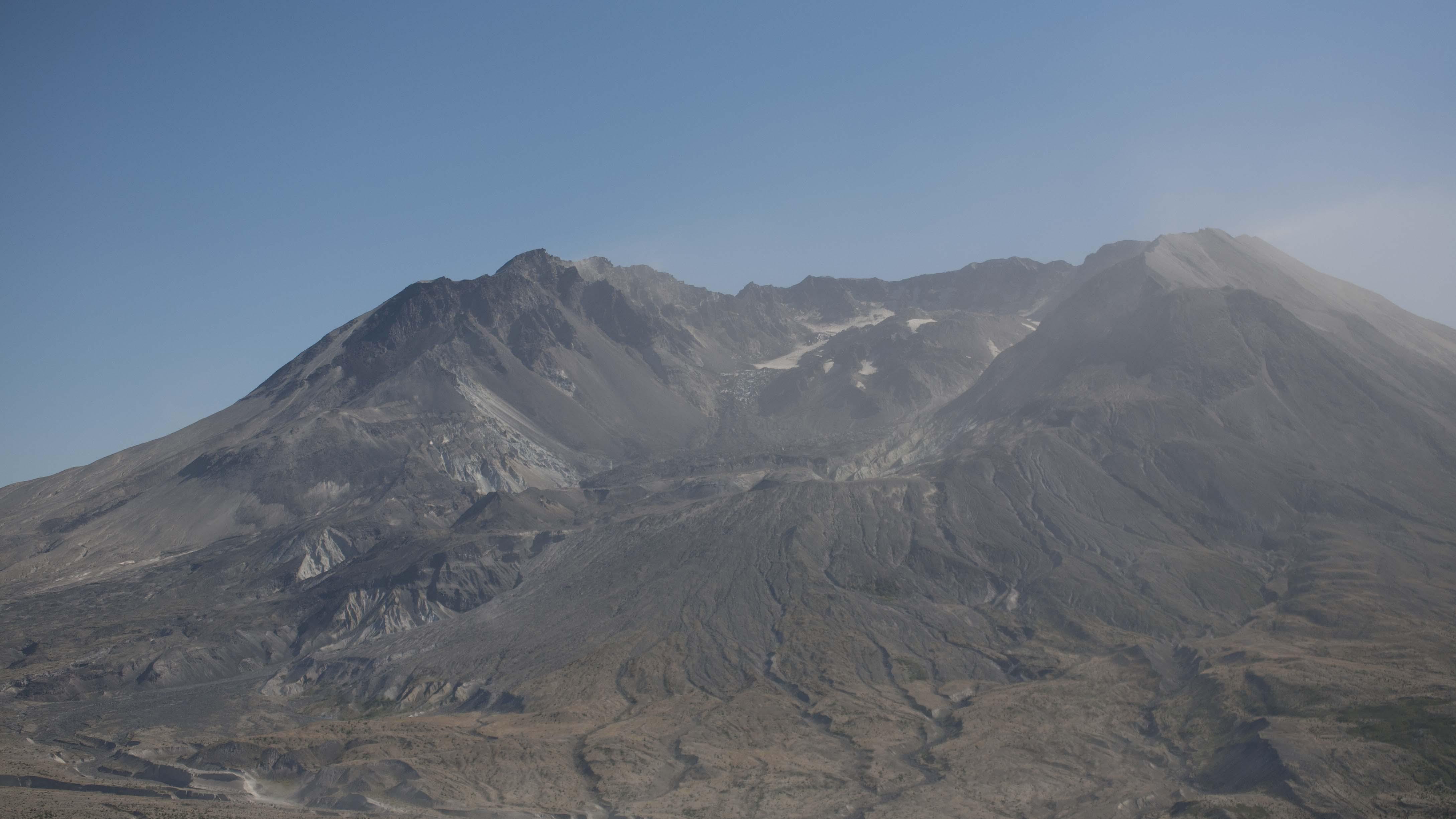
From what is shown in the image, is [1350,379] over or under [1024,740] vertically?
over

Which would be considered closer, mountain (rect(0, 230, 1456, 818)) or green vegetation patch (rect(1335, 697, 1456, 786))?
green vegetation patch (rect(1335, 697, 1456, 786))

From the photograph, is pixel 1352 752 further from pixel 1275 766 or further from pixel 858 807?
pixel 858 807

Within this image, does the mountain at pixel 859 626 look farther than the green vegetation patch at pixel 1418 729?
Yes

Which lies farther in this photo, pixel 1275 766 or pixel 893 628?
pixel 893 628

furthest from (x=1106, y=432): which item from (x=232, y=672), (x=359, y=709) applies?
(x=232, y=672)

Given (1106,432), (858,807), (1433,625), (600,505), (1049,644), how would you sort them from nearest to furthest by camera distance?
(858,807) < (1433,625) < (1049,644) < (1106,432) < (600,505)
